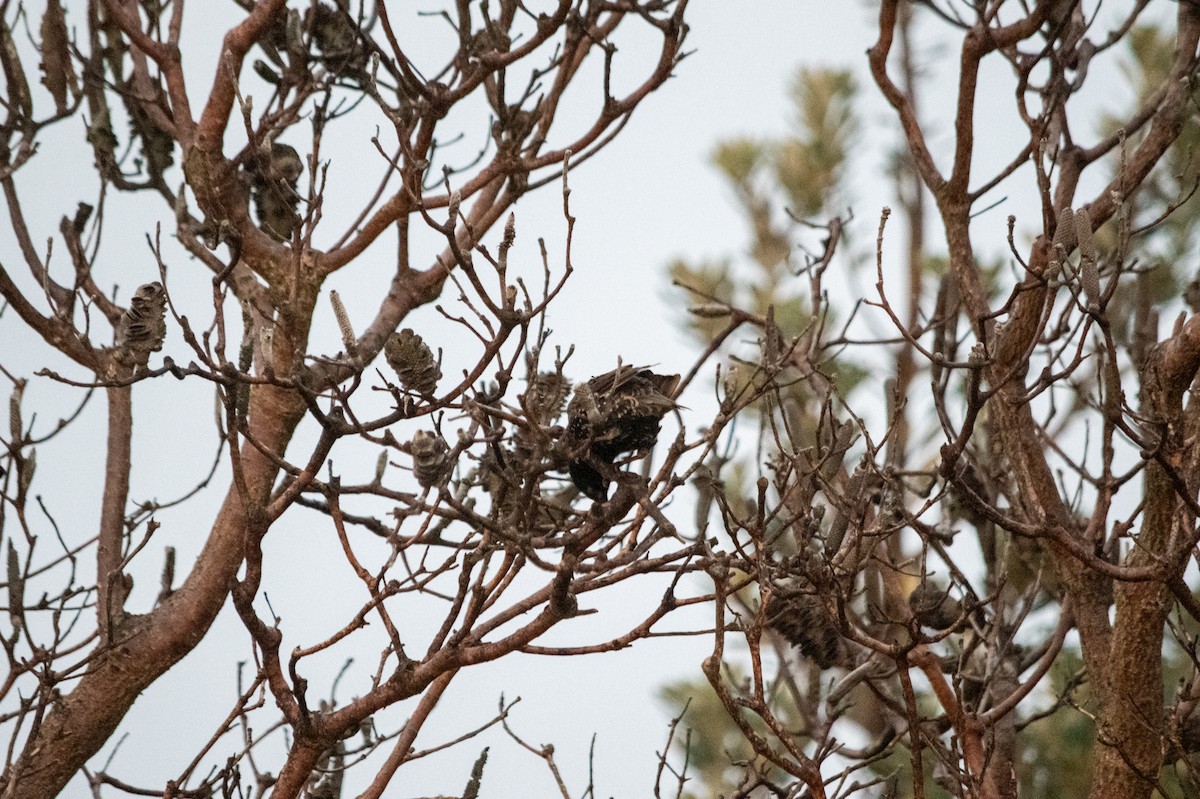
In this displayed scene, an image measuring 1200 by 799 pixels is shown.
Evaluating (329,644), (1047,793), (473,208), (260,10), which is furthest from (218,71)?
(1047,793)

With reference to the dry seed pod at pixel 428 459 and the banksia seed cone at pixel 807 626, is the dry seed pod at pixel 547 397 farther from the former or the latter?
the banksia seed cone at pixel 807 626

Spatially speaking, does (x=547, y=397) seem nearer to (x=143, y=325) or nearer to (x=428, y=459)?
(x=428, y=459)

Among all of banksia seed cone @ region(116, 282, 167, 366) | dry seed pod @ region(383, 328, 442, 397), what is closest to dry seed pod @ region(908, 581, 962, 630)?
dry seed pod @ region(383, 328, 442, 397)

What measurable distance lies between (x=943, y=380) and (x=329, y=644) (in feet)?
4.62

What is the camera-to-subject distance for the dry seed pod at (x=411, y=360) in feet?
4.65

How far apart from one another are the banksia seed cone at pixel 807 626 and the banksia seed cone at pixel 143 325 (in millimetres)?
1007

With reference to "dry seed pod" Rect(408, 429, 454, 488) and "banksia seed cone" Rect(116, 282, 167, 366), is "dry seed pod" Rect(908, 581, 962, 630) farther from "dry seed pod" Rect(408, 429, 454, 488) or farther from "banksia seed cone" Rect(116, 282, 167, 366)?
"banksia seed cone" Rect(116, 282, 167, 366)

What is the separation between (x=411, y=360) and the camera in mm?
1423

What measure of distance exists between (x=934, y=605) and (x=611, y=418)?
0.80m

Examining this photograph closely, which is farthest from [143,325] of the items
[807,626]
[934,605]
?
[934,605]

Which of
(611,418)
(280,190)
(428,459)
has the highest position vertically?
(280,190)

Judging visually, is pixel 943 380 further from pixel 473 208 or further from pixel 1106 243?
pixel 1106 243

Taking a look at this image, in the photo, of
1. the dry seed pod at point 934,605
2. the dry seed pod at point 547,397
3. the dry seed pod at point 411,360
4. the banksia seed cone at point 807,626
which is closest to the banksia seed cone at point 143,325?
the dry seed pod at point 411,360

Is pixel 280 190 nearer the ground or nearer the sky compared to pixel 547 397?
nearer the sky
